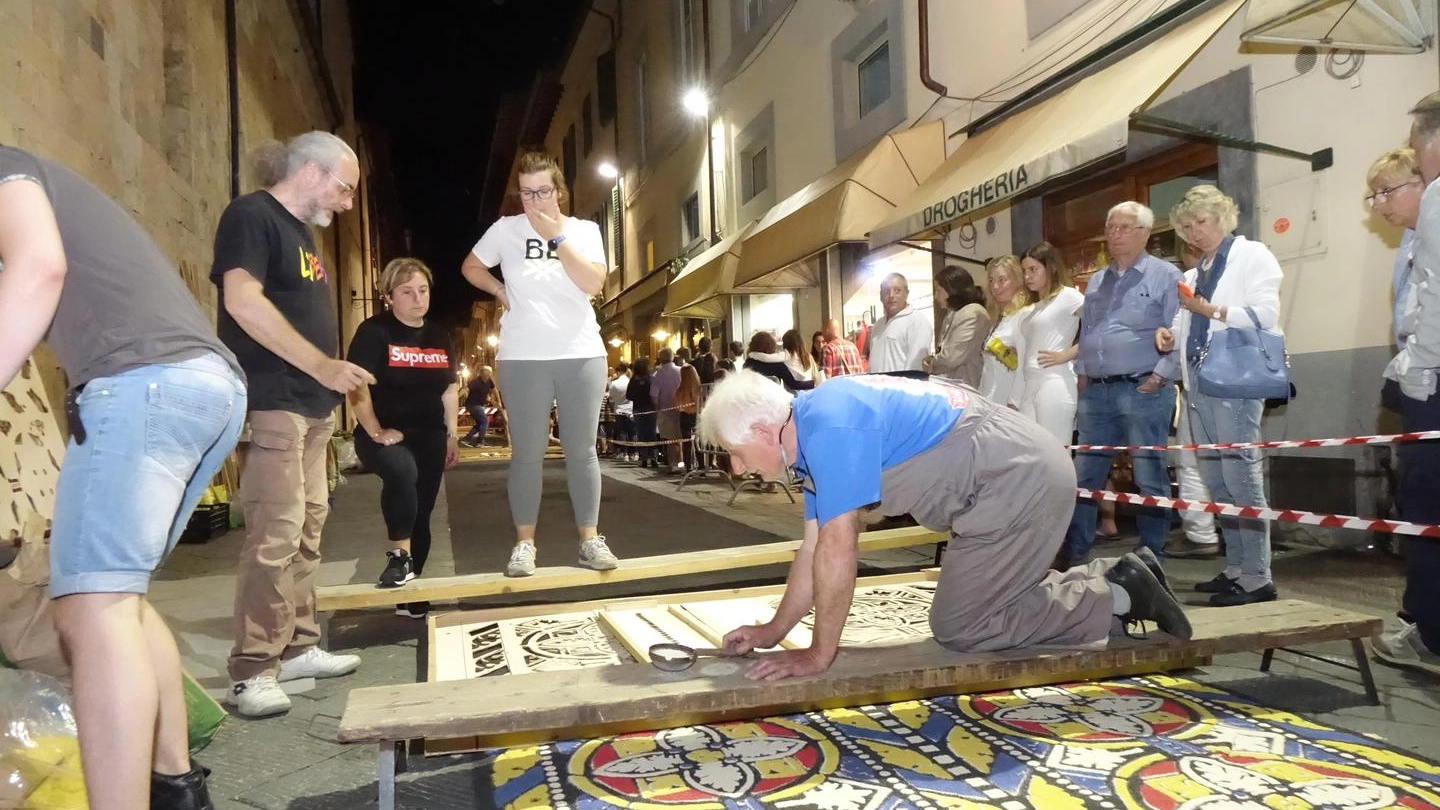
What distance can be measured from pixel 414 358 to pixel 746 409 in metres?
2.35

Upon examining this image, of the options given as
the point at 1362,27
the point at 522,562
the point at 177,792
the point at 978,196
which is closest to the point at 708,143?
the point at 978,196

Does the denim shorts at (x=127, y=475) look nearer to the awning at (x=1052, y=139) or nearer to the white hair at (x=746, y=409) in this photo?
the white hair at (x=746, y=409)

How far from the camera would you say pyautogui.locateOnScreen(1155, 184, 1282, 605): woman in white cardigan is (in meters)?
3.79

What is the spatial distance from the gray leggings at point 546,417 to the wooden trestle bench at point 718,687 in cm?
146

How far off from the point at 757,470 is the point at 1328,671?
2231 mm

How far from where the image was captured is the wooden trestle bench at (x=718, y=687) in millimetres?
1972

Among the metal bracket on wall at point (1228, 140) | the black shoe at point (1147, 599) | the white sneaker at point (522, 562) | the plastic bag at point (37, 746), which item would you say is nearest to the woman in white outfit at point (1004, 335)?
the metal bracket on wall at point (1228, 140)

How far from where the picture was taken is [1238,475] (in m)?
3.86

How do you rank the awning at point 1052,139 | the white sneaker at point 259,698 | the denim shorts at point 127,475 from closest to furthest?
the denim shorts at point 127,475, the white sneaker at point 259,698, the awning at point 1052,139

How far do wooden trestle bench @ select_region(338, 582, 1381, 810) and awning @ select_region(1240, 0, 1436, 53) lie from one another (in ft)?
10.5

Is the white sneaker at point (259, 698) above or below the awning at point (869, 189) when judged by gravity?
below

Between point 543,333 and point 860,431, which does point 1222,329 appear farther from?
point 543,333

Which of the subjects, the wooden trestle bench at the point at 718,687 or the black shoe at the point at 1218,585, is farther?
the black shoe at the point at 1218,585

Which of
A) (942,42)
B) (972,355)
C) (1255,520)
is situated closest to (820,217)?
(942,42)
